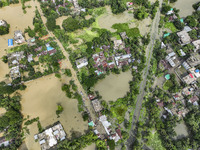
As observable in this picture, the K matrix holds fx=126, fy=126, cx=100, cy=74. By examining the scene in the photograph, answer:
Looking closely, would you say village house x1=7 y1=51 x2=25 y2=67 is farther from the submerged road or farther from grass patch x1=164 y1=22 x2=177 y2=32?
grass patch x1=164 y1=22 x2=177 y2=32

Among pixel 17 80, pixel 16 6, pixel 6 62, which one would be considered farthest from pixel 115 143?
pixel 16 6

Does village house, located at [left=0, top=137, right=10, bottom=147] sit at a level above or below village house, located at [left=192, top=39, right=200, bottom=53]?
below

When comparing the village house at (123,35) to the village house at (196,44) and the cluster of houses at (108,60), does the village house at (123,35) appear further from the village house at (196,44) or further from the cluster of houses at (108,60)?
the village house at (196,44)

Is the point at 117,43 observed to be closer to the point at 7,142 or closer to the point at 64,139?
the point at 64,139

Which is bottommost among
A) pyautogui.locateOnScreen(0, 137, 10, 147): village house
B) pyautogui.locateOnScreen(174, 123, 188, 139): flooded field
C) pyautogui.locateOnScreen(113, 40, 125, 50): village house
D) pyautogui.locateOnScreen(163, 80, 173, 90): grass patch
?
pyautogui.locateOnScreen(174, 123, 188, 139): flooded field

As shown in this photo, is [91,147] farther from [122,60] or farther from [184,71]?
[184,71]

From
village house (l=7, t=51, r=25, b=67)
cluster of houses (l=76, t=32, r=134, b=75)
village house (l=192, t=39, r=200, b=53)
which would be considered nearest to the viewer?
cluster of houses (l=76, t=32, r=134, b=75)

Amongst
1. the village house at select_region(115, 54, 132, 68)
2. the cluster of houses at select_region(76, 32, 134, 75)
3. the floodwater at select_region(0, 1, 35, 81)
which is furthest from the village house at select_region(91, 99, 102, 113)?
the floodwater at select_region(0, 1, 35, 81)
